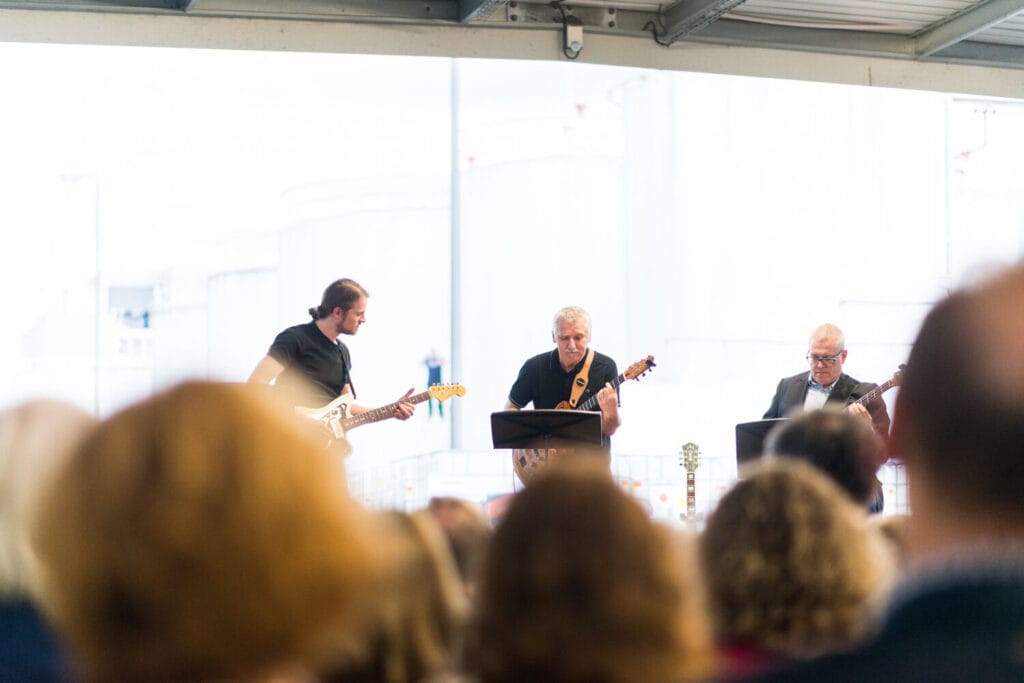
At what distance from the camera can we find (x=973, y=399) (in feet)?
4.31

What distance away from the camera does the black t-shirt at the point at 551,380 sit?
684 centimetres

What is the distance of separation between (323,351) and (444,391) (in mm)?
1066

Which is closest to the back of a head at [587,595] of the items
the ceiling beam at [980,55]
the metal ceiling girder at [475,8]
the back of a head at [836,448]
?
the back of a head at [836,448]

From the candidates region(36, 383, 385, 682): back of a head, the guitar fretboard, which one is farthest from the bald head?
region(36, 383, 385, 682): back of a head

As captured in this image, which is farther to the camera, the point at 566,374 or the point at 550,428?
the point at 566,374

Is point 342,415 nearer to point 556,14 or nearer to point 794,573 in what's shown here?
point 556,14

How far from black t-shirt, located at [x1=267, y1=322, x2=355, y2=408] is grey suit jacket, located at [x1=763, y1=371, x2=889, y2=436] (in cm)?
225

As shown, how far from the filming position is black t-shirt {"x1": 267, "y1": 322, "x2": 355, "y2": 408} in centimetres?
673

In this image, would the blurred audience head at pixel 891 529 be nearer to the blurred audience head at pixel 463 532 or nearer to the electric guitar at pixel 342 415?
the blurred audience head at pixel 463 532

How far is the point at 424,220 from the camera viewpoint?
17.8 meters

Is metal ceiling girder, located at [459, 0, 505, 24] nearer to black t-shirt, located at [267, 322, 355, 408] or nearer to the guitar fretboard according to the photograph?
black t-shirt, located at [267, 322, 355, 408]

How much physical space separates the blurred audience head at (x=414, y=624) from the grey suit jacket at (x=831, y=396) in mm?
5104

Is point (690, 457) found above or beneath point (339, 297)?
beneath

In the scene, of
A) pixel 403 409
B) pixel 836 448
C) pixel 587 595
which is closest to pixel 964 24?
pixel 403 409
